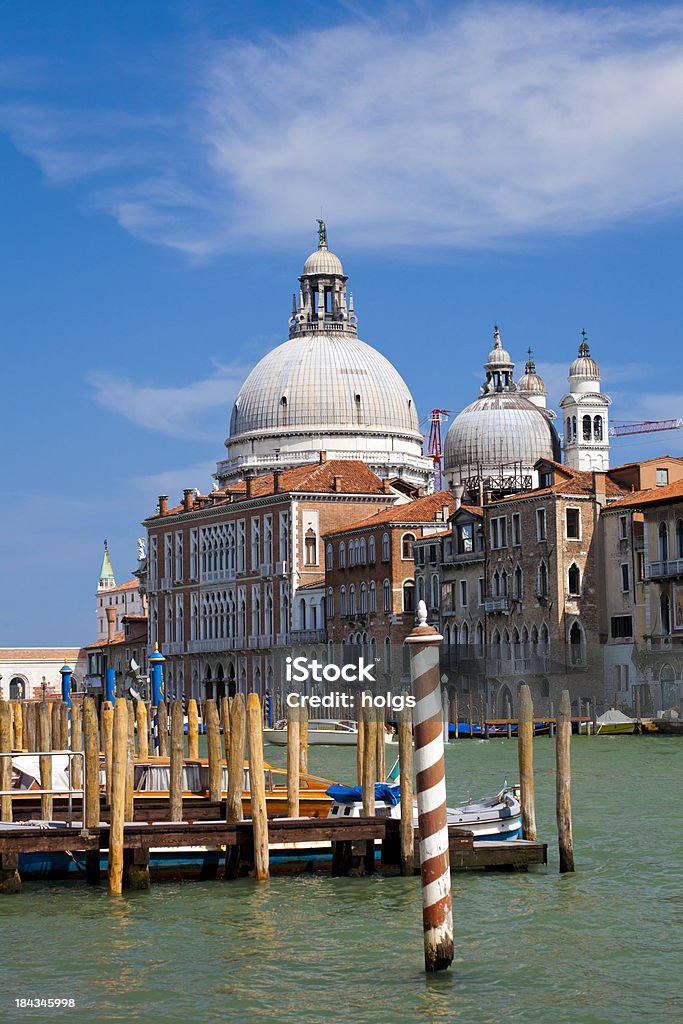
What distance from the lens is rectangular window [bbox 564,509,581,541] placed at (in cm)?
5294

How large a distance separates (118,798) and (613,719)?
34.0 m

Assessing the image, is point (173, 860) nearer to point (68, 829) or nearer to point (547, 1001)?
point (68, 829)

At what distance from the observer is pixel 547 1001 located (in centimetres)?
1245

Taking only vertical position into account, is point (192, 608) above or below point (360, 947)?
above

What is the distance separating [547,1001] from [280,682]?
187 ft

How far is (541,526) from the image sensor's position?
5350 cm

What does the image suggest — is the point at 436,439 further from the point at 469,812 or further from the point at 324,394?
the point at 469,812

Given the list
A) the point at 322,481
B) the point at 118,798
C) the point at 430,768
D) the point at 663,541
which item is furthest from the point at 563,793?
the point at 322,481

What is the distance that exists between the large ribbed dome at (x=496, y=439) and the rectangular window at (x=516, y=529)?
1091 inches

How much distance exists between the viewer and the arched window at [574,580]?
53.0m

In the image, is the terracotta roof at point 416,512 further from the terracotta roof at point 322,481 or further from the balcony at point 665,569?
the balcony at point 665,569

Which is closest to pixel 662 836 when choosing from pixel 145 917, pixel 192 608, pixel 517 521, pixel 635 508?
pixel 145 917

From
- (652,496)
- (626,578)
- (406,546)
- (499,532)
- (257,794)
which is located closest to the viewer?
(257,794)

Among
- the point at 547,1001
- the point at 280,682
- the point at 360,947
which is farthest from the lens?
the point at 280,682
